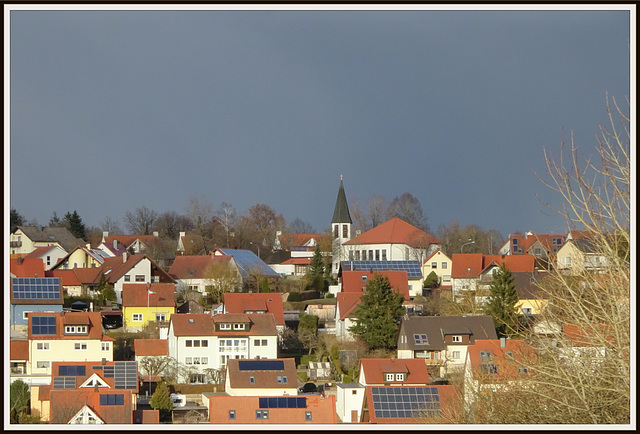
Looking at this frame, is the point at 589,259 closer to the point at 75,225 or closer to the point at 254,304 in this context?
the point at 254,304

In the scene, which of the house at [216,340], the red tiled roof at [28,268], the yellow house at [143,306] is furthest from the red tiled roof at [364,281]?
the red tiled roof at [28,268]

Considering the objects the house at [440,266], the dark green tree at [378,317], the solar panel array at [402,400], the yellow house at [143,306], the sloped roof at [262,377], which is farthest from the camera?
the house at [440,266]

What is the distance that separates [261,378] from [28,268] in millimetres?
20619

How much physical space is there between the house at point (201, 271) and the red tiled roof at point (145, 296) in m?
6.34

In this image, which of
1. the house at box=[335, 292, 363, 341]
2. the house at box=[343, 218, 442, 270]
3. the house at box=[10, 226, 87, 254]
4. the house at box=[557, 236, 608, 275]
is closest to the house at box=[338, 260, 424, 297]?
the house at box=[343, 218, 442, 270]

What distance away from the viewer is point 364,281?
152 ft

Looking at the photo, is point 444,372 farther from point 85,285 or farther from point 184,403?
point 85,285

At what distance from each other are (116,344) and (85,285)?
1192cm

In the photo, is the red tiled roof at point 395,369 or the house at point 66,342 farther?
the house at point 66,342

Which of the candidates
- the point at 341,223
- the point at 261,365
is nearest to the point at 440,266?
the point at 341,223

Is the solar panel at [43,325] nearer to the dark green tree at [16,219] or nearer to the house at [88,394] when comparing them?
the house at [88,394]

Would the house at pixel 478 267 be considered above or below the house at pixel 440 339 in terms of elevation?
above

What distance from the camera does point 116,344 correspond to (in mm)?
34344

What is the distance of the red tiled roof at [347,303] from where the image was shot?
37.5 m
